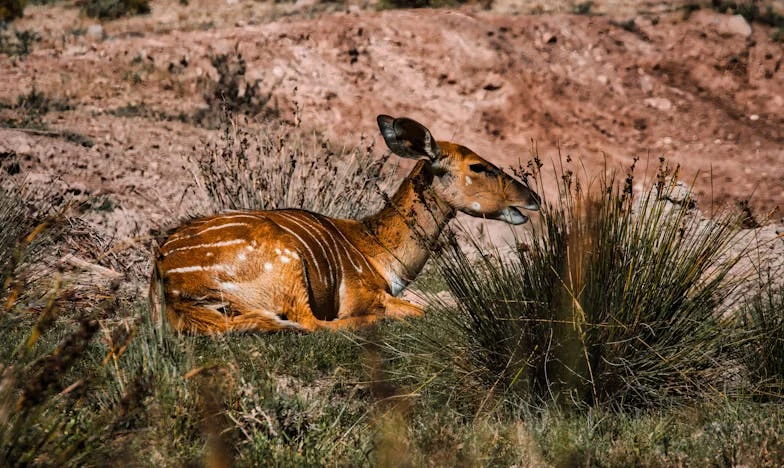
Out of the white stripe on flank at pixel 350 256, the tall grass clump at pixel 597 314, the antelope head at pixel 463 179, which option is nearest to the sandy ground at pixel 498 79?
the white stripe on flank at pixel 350 256

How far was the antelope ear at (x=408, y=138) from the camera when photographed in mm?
7512

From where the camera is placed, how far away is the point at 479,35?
21.0m

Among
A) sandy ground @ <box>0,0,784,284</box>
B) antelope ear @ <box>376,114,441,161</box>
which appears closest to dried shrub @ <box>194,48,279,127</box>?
sandy ground @ <box>0,0,784,284</box>

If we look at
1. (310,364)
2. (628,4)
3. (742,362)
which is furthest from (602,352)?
(628,4)

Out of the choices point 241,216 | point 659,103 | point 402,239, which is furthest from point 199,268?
point 659,103

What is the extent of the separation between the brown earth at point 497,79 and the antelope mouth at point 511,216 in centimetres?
859

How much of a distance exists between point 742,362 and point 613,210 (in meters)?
1.22

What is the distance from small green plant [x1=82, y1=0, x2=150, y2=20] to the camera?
94.5ft

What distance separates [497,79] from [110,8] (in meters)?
13.8

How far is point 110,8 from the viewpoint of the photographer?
29078 millimetres

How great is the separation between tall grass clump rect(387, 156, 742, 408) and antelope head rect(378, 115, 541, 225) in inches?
76.2

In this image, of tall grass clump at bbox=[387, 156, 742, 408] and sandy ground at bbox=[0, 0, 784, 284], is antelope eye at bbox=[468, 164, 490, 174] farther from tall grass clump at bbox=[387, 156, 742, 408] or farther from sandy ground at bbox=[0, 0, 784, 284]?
sandy ground at bbox=[0, 0, 784, 284]

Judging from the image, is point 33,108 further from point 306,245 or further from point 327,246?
point 306,245

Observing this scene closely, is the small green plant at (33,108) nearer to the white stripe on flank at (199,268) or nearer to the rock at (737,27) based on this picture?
the white stripe on flank at (199,268)
